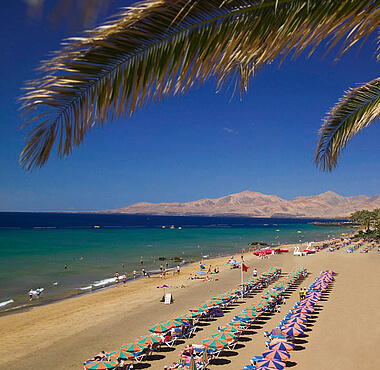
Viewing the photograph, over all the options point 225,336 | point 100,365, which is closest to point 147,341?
point 100,365

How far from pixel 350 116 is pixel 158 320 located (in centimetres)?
1424

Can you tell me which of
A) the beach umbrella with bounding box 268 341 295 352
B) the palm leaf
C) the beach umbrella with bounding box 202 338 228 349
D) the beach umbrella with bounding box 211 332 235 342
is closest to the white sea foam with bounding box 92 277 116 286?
the beach umbrella with bounding box 211 332 235 342

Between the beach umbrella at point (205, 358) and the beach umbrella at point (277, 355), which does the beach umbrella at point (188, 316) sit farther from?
the beach umbrella at point (277, 355)

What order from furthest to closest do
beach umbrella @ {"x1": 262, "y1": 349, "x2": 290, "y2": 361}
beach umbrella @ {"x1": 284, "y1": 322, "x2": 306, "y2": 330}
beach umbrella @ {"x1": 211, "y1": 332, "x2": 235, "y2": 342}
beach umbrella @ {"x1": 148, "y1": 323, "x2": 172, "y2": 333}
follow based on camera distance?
beach umbrella @ {"x1": 148, "y1": 323, "x2": 172, "y2": 333}, beach umbrella @ {"x1": 284, "y1": 322, "x2": 306, "y2": 330}, beach umbrella @ {"x1": 211, "y1": 332, "x2": 235, "y2": 342}, beach umbrella @ {"x1": 262, "y1": 349, "x2": 290, "y2": 361}

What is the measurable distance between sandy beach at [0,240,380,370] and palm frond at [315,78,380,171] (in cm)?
851

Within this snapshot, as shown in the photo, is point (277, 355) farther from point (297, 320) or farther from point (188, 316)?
point (188, 316)

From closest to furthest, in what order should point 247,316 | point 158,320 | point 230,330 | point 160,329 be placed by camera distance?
point 230,330 < point 160,329 < point 247,316 < point 158,320

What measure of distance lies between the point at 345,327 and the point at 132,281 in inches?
742

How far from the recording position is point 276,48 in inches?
74.4

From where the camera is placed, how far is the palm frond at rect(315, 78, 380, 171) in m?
3.71

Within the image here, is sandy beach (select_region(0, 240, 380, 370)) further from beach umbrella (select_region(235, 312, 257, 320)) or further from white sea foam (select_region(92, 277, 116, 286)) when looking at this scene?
white sea foam (select_region(92, 277, 116, 286))

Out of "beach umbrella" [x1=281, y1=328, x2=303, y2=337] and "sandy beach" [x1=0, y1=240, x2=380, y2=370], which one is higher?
"beach umbrella" [x1=281, y1=328, x2=303, y2=337]

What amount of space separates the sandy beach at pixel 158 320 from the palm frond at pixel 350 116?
27.9ft

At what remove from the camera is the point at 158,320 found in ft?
51.9
